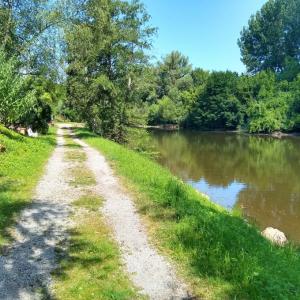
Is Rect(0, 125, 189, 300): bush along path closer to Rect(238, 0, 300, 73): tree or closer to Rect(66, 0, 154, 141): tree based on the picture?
Rect(66, 0, 154, 141): tree

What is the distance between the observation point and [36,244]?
7906mm

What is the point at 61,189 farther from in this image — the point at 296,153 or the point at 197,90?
the point at 197,90

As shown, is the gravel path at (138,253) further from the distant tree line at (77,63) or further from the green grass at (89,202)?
the distant tree line at (77,63)

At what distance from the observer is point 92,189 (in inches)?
504

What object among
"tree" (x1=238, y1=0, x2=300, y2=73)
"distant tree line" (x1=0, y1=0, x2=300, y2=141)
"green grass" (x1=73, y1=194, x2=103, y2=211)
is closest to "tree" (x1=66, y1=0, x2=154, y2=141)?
"distant tree line" (x1=0, y1=0, x2=300, y2=141)

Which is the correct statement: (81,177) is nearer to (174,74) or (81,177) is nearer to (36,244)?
(36,244)

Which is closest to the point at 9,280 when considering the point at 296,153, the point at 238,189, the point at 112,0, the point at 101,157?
the point at 101,157

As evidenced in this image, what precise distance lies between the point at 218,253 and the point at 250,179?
74.9 ft

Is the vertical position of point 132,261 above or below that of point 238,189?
above

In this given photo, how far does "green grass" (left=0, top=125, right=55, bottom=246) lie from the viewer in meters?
9.56

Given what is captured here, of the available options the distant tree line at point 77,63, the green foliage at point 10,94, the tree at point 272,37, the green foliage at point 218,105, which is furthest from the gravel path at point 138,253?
the tree at point 272,37

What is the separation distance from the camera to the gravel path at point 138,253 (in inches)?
248

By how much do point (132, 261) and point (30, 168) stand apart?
9.34 meters

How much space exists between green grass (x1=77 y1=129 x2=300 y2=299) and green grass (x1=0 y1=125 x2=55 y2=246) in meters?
2.98
